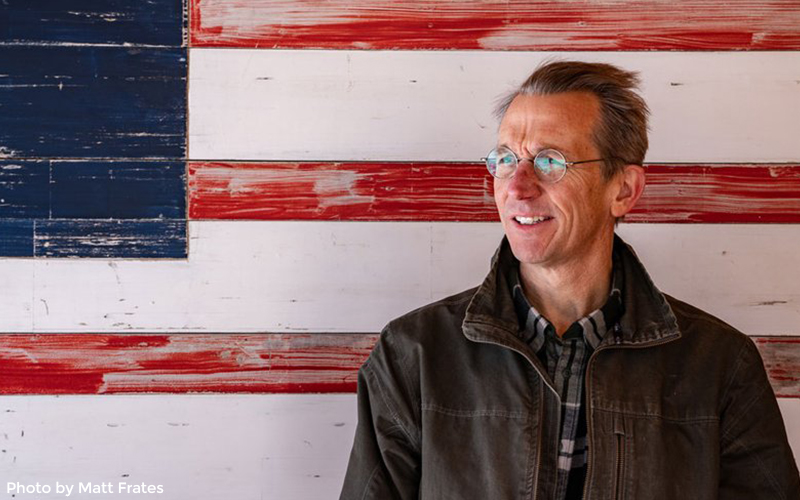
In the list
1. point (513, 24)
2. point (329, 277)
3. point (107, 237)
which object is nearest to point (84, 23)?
point (107, 237)

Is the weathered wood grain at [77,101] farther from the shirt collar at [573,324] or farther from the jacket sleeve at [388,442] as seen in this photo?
the shirt collar at [573,324]

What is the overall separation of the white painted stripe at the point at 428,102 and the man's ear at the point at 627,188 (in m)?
0.30

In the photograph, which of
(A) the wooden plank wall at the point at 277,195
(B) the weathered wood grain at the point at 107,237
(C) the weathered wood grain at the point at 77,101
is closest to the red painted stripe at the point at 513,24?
(A) the wooden plank wall at the point at 277,195

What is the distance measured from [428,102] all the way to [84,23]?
31.2 inches

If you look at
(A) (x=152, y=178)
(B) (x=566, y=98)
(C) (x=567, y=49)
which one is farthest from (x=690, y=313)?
(A) (x=152, y=178)

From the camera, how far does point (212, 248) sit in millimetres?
1913

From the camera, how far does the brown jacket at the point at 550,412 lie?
1517 millimetres

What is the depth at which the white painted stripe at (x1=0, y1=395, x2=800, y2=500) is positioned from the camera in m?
1.91

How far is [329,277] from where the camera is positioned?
1.93 metres

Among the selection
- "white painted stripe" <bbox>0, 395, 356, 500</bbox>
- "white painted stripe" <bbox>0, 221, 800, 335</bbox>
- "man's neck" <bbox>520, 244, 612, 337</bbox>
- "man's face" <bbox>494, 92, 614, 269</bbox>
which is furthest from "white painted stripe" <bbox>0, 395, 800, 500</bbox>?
"man's face" <bbox>494, 92, 614, 269</bbox>

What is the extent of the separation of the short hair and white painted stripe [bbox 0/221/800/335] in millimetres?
354

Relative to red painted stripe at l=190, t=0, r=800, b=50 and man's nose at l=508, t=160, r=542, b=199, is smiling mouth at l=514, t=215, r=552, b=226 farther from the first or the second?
red painted stripe at l=190, t=0, r=800, b=50

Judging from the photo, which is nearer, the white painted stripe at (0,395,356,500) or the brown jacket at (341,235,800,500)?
the brown jacket at (341,235,800,500)

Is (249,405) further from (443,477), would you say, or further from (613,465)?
(613,465)
